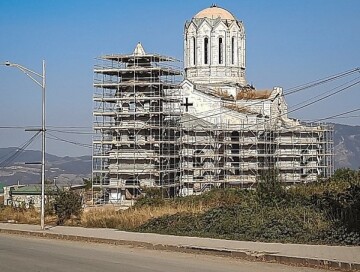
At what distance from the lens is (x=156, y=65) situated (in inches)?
2586

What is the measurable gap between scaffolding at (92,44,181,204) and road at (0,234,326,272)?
40824 millimetres

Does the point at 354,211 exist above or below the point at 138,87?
below

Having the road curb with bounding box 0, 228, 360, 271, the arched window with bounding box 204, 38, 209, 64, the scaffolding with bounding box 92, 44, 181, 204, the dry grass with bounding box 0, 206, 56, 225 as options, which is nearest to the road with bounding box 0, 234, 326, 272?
the road curb with bounding box 0, 228, 360, 271

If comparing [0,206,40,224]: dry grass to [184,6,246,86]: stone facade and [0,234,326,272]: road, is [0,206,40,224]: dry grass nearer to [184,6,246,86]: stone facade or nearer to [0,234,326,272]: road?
[0,234,326,272]: road

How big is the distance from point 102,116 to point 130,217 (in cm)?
3946

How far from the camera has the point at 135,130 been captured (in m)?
64.4

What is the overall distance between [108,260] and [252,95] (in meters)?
60.5

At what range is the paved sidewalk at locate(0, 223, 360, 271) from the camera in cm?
1588

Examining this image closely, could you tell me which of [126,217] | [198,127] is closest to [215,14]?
[198,127]

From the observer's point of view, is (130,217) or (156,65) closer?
(130,217)

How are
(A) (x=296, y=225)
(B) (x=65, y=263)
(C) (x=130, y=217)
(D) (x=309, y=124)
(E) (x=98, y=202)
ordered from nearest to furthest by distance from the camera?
(B) (x=65, y=263)
(A) (x=296, y=225)
(C) (x=130, y=217)
(E) (x=98, y=202)
(D) (x=309, y=124)

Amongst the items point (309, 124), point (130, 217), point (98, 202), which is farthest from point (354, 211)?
point (309, 124)

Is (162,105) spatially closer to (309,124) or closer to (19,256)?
(309,124)

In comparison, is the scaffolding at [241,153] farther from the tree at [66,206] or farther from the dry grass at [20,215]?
the tree at [66,206]
